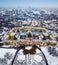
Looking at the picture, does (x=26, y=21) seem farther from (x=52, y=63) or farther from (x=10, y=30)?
(x=52, y=63)

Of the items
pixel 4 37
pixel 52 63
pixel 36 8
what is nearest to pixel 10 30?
pixel 4 37

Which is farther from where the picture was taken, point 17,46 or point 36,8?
point 36,8

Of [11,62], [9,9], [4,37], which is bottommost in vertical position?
[11,62]

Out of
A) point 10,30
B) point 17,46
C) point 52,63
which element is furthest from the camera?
point 10,30

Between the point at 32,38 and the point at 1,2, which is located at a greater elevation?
the point at 1,2

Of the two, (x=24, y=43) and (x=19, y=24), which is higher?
(x=19, y=24)

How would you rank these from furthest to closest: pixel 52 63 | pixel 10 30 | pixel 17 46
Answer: pixel 10 30, pixel 17 46, pixel 52 63

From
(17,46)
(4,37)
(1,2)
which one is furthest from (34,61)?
(1,2)

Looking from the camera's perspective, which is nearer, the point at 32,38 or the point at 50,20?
the point at 32,38

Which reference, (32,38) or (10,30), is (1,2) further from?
(32,38)
